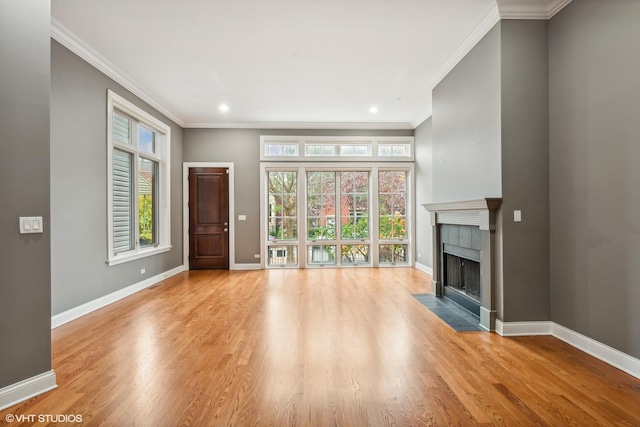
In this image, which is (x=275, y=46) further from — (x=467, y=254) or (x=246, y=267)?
(x=246, y=267)

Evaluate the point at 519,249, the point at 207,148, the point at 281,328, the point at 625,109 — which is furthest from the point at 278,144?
the point at 625,109

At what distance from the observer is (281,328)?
338 centimetres

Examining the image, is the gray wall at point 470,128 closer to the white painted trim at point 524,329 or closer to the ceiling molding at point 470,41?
the ceiling molding at point 470,41

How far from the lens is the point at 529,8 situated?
3139mm

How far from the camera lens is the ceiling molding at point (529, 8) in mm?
3074

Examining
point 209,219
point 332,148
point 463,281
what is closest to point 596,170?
point 463,281

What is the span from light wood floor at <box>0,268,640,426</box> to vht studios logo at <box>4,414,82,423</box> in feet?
0.13

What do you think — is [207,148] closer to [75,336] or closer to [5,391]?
[75,336]

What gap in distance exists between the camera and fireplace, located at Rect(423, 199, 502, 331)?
3314 millimetres

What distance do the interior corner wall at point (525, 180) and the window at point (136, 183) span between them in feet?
15.6

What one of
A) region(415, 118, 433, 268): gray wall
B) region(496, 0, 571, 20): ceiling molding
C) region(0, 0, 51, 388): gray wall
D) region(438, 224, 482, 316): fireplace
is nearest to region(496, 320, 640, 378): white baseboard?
region(438, 224, 482, 316): fireplace

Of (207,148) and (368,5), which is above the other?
(368,5)

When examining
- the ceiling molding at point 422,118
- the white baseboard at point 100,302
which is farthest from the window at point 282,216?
the ceiling molding at point 422,118

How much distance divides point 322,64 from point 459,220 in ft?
8.64
